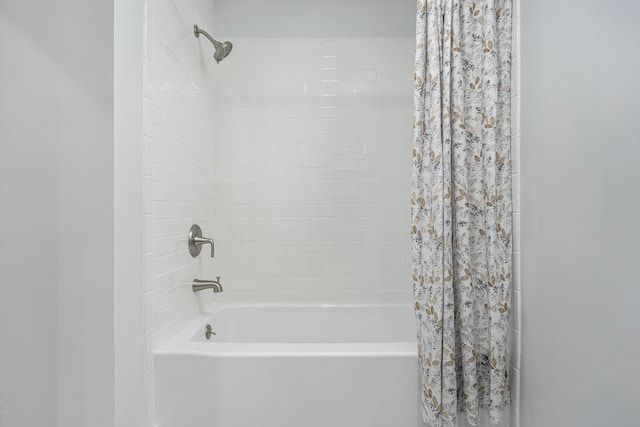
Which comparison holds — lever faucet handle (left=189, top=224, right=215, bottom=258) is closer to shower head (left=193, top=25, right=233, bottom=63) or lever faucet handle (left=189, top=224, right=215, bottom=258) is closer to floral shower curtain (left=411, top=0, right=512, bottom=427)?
shower head (left=193, top=25, right=233, bottom=63)

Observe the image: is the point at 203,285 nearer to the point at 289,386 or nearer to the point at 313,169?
the point at 289,386

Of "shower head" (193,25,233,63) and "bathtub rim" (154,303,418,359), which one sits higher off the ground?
"shower head" (193,25,233,63)

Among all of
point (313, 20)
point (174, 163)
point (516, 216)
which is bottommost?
point (516, 216)

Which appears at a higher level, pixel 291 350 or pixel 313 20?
pixel 313 20

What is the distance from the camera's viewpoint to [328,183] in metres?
2.31

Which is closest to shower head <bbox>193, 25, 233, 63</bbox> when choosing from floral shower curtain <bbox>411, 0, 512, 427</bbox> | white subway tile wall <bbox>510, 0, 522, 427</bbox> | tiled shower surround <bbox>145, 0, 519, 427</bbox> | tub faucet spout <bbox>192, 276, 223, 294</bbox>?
tiled shower surround <bbox>145, 0, 519, 427</bbox>

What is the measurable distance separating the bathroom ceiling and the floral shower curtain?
3.27 feet

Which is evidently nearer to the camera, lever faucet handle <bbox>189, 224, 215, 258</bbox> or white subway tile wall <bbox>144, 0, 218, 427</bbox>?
white subway tile wall <bbox>144, 0, 218, 427</bbox>
